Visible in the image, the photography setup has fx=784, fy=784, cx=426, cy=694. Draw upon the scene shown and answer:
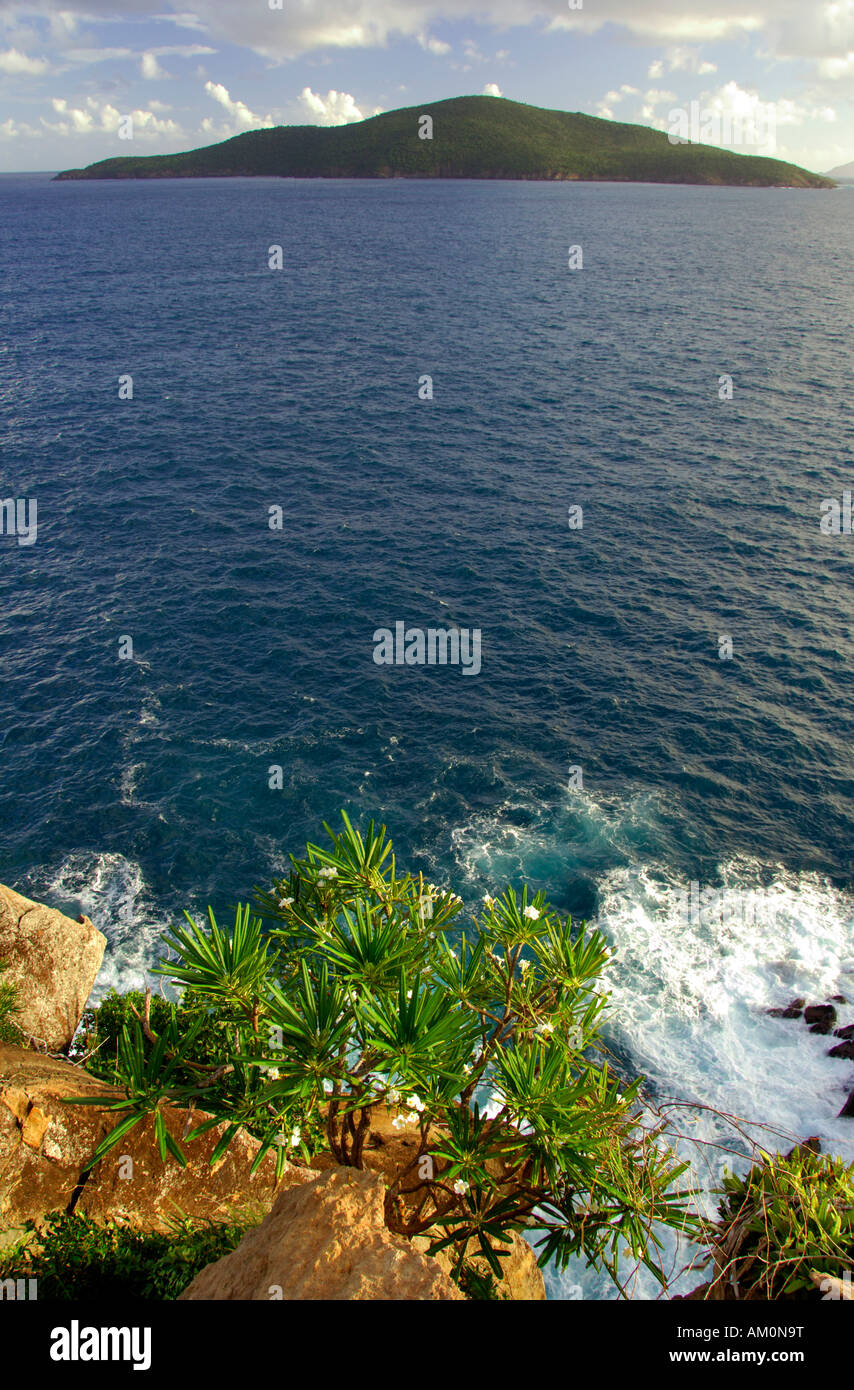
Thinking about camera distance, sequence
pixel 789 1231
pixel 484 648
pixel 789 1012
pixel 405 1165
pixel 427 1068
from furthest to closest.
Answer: pixel 484 648 < pixel 789 1012 < pixel 405 1165 < pixel 427 1068 < pixel 789 1231

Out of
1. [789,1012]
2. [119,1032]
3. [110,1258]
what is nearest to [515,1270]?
[110,1258]

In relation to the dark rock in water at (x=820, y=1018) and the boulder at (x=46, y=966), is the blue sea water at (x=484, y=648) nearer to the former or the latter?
the dark rock in water at (x=820, y=1018)

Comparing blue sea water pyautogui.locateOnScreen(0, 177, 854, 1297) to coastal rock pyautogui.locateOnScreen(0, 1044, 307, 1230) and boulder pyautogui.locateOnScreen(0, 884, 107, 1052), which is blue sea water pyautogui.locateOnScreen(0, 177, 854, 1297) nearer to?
boulder pyautogui.locateOnScreen(0, 884, 107, 1052)

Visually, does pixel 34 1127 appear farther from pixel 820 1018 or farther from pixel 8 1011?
pixel 820 1018

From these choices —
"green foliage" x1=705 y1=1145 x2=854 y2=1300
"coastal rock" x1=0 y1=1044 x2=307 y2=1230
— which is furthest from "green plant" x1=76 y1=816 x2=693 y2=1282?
"coastal rock" x1=0 y1=1044 x2=307 y2=1230

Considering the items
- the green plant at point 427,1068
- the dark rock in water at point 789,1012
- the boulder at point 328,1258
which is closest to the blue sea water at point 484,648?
the dark rock in water at point 789,1012

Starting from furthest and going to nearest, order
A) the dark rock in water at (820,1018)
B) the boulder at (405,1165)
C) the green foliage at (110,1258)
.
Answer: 1. the dark rock in water at (820,1018)
2. the boulder at (405,1165)
3. the green foliage at (110,1258)
